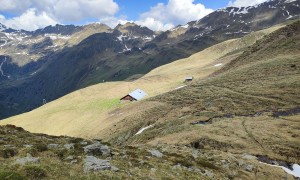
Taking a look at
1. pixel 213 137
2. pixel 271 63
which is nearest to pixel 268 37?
pixel 271 63

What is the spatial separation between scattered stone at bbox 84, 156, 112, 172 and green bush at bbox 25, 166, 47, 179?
10.8ft

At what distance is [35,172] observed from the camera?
850 inches

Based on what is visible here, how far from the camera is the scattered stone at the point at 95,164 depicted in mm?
24500

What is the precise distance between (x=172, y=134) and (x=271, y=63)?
192 ft

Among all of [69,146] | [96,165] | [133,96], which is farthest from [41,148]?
[133,96]

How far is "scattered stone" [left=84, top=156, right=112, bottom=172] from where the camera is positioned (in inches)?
965

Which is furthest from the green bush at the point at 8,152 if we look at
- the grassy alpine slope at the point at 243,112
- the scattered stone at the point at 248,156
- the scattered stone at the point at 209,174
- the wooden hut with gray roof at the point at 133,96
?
the wooden hut with gray roof at the point at 133,96

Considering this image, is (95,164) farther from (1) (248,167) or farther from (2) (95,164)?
(1) (248,167)

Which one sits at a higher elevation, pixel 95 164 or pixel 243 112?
pixel 95 164

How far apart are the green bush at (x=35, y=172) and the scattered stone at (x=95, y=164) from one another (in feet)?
10.8

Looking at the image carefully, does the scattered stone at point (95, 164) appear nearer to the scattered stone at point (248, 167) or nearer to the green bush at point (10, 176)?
the green bush at point (10, 176)

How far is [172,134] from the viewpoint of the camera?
58.6 m

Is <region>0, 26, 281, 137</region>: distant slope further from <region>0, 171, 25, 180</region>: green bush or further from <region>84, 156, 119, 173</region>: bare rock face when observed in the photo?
<region>0, 171, 25, 180</region>: green bush

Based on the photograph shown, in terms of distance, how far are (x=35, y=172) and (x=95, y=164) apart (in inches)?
199
